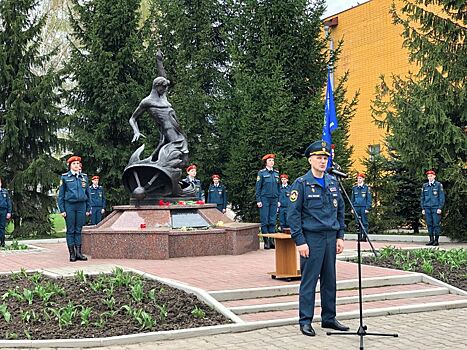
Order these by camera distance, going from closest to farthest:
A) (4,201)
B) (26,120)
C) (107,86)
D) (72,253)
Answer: (72,253) < (4,201) < (26,120) < (107,86)

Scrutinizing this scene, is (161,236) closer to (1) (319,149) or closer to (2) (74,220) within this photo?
(2) (74,220)

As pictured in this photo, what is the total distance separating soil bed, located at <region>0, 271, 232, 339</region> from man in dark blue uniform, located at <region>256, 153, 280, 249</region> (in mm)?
6038

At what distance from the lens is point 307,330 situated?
22.1 feet

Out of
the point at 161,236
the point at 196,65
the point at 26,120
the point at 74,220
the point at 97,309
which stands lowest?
the point at 97,309

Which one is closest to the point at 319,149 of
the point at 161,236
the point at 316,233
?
the point at 316,233

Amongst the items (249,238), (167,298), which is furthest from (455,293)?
(249,238)

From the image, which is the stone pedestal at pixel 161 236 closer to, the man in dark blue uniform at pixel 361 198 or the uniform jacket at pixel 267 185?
the uniform jacket at pixel 267 185

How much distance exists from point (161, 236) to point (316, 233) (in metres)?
5.48

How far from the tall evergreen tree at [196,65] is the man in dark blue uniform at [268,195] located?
6701 millimetres

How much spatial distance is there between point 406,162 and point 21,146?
11.4m

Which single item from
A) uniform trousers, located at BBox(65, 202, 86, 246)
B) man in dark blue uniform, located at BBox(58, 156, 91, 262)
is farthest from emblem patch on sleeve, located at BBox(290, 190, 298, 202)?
uniform trousers, located at BBox(65, 202, 86, 246)

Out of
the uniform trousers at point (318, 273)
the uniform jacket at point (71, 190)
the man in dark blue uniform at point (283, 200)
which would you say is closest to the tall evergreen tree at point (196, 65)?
the man in dark blue uniform at point (283, 200)

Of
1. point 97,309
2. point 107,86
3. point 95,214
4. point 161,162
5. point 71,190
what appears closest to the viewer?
point 97,309

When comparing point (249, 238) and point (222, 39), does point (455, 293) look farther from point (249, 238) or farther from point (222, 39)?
point (222, 39)
